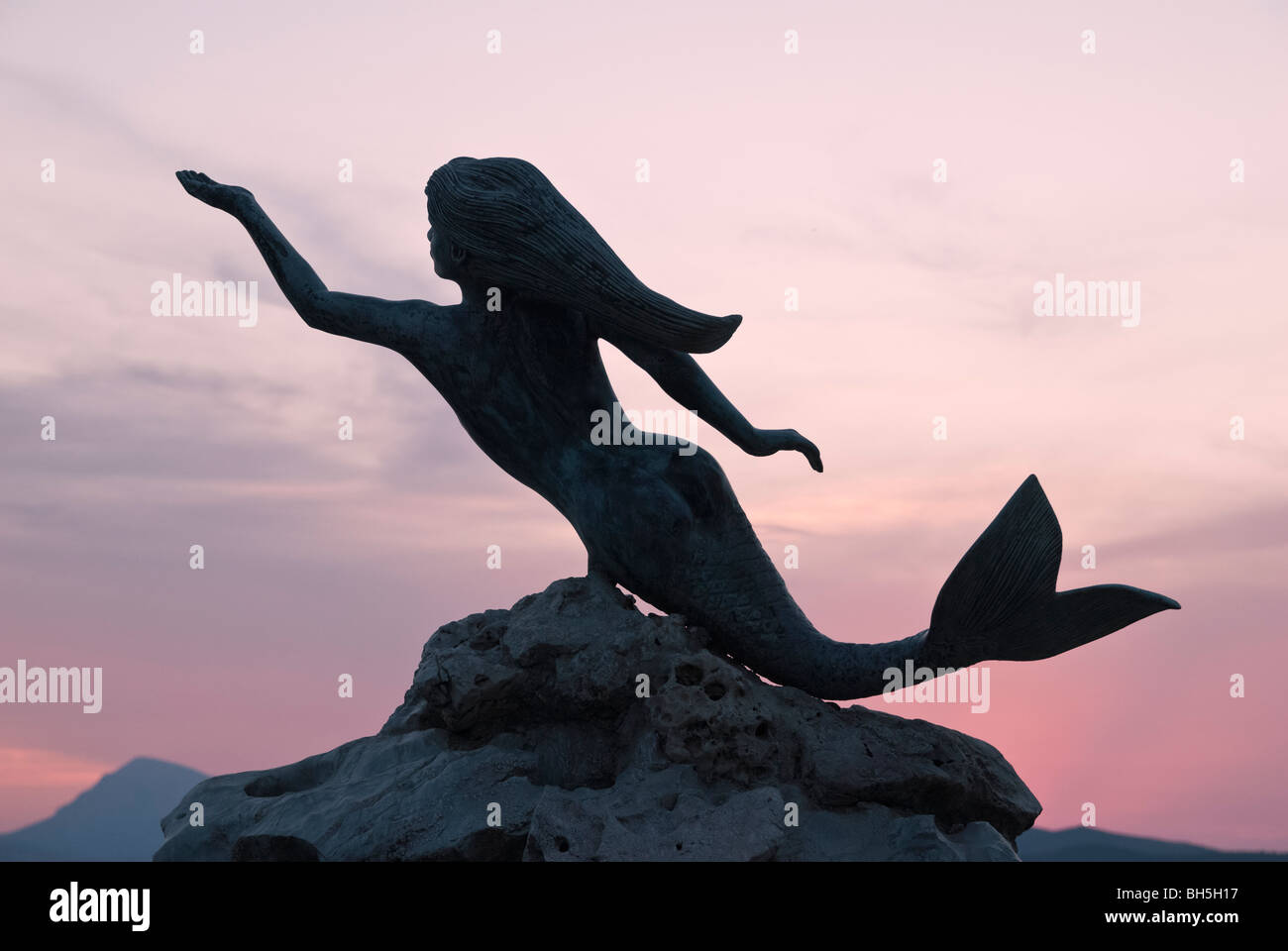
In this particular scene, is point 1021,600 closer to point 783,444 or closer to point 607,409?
point 783,444

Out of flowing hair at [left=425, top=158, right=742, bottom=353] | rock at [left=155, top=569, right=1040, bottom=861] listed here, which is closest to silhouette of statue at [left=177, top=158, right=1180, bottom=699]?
flowing hair at [left=425, top=158, right=742, bottom=353]

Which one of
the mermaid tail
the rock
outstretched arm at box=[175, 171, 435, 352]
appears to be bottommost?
the rock

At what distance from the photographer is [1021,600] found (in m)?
4.96

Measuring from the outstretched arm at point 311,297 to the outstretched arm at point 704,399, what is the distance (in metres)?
0.90

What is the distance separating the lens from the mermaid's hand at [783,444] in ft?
19.2

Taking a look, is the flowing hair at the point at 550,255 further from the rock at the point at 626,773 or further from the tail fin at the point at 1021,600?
the tail fin at the point at 1021,600

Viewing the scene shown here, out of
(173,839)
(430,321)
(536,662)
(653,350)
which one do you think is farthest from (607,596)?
(173,839)

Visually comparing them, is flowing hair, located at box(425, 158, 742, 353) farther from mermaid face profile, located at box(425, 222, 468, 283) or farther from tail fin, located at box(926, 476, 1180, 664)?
tail fin, located at box(926, 476, 1180, 664)

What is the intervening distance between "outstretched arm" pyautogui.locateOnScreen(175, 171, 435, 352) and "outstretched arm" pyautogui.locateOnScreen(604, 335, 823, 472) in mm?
896

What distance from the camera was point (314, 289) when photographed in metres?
5.69

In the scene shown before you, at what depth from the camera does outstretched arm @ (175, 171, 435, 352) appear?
5602 mm

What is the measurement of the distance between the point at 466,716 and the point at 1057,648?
2.29m

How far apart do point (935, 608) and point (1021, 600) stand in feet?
1.09

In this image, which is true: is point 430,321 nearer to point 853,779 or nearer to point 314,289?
point 314,289
